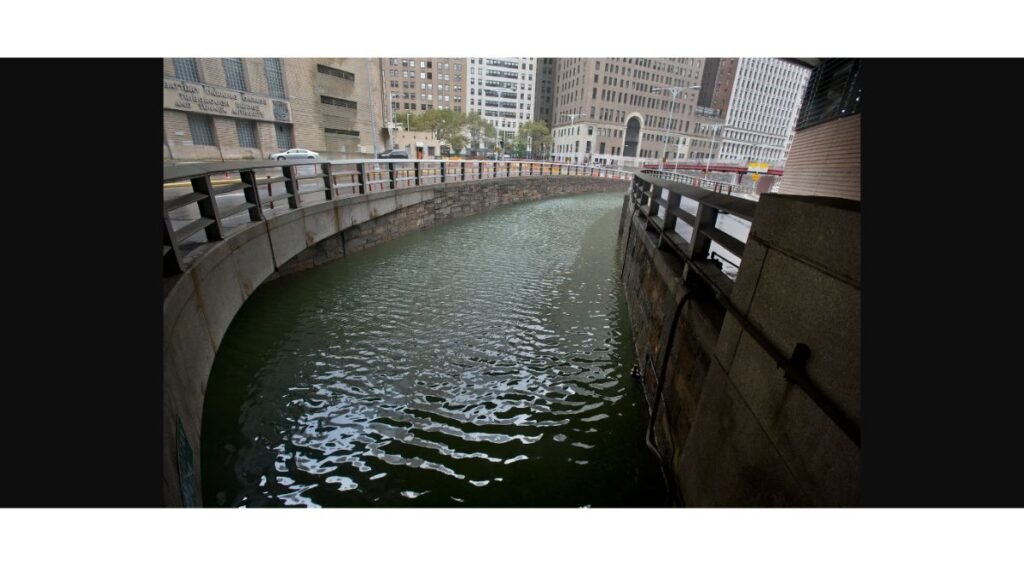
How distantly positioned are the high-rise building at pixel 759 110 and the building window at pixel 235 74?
94110mm

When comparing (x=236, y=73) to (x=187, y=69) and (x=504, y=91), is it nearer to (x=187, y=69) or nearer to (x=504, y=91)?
(x=187, y=69)

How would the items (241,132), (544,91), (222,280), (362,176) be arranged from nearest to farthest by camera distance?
1. (222,280)
2. (362,176)
3. (241,132)
4. (544,91)

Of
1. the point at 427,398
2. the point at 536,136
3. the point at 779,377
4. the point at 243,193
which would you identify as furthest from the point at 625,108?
the point at 779,377

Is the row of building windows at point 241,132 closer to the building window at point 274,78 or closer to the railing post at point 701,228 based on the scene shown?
the building window at point 274,78

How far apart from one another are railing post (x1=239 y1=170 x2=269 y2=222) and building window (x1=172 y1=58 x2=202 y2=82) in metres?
31.2

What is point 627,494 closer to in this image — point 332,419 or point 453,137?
point 332,419

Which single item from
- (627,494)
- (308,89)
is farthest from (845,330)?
(308,89)

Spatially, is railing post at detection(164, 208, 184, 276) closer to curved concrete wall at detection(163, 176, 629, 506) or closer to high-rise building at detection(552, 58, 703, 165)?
curved concrete wall at detection(163, 176, 629, 506)

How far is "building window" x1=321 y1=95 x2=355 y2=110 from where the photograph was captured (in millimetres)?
42109

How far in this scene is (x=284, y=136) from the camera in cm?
3769

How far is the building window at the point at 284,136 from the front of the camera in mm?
37156

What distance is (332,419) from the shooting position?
4.72m

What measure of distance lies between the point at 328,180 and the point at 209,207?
5261 millimetres

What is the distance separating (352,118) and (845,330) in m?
51.6
